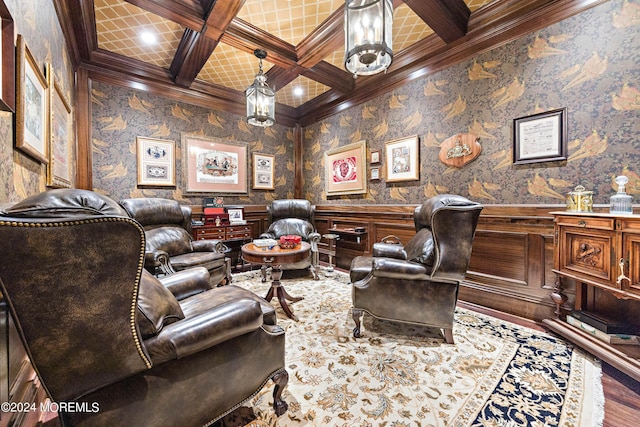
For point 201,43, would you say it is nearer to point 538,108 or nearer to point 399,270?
point 399,270

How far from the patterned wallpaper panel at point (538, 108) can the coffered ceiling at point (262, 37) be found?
0.22 metres

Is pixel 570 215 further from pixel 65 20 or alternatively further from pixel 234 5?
pixel 65 20

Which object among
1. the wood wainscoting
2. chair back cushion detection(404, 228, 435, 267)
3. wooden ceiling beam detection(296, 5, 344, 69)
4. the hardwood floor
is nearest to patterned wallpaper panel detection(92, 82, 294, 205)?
wooden ceiling beam detection(296, 5, 344, 69)

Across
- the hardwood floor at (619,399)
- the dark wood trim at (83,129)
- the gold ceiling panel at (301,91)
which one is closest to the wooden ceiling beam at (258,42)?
the gold ceiling panel at (301,91)

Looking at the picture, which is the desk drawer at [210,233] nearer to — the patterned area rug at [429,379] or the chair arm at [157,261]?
the chair arm at [157,261]

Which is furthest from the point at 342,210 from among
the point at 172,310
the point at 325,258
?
the point at 172,310

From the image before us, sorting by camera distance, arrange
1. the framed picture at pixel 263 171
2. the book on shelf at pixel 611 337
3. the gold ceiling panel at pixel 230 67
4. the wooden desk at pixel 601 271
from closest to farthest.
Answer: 1. the wooden desk at pixel 601 271
2. the book on shelf at pixel 611 337
3. the gold ceiling panel at pixel 230 67
4. the framed picture at pixel 263 171

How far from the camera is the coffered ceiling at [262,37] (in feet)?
8.08

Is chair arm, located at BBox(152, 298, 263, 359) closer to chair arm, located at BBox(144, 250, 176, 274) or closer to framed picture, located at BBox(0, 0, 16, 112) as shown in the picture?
framed picture, located at BBox(0, 0, 16, 112)

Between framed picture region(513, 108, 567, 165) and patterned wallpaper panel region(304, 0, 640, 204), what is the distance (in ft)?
0.17

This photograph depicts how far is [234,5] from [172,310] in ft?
9.02

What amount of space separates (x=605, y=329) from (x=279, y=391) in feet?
7.83

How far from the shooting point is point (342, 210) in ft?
14.9

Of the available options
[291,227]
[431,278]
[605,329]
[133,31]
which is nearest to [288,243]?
[291,227]
